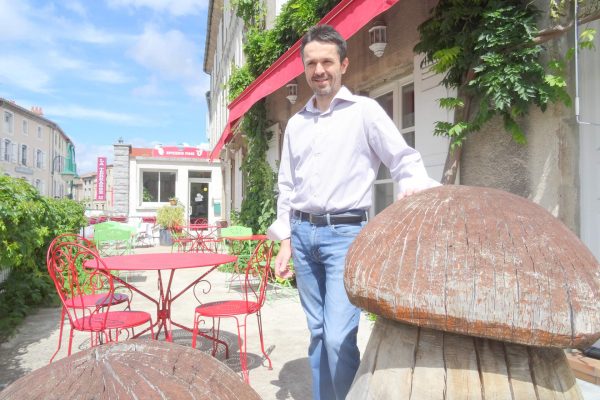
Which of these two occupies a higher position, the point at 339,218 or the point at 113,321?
the point at 339,218

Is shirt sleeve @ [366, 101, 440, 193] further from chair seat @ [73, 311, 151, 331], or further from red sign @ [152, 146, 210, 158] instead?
red sign @ [152, 146, 210, 158]

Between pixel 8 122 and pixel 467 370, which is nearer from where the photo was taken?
pixel 467 370

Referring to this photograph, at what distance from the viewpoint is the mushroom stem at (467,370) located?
1049mm

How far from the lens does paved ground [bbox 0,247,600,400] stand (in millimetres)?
3148

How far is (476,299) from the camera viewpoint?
100 cm

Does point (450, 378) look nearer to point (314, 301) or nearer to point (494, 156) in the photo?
point (314, 301)

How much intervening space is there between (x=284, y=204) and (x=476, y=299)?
146cm

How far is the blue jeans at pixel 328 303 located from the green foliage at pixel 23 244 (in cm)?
275

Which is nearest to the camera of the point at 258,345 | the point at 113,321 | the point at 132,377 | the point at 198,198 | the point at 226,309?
the point at 132,377

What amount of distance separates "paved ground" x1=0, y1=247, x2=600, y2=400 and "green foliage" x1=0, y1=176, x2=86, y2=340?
0.22 metres

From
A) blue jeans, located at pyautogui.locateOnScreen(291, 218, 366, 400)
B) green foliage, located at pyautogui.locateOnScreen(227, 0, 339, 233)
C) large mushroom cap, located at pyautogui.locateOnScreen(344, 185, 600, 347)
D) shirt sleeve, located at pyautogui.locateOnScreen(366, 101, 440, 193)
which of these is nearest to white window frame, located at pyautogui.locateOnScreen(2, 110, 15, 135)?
green foliage, located at pyautogui.locateOnScreen(227, 0, 339, 233)

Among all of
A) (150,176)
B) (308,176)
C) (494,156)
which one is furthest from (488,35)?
(150,176)

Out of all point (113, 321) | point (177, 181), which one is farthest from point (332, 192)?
point (177, 181)

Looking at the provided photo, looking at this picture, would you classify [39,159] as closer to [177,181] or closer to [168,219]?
[177,181]
